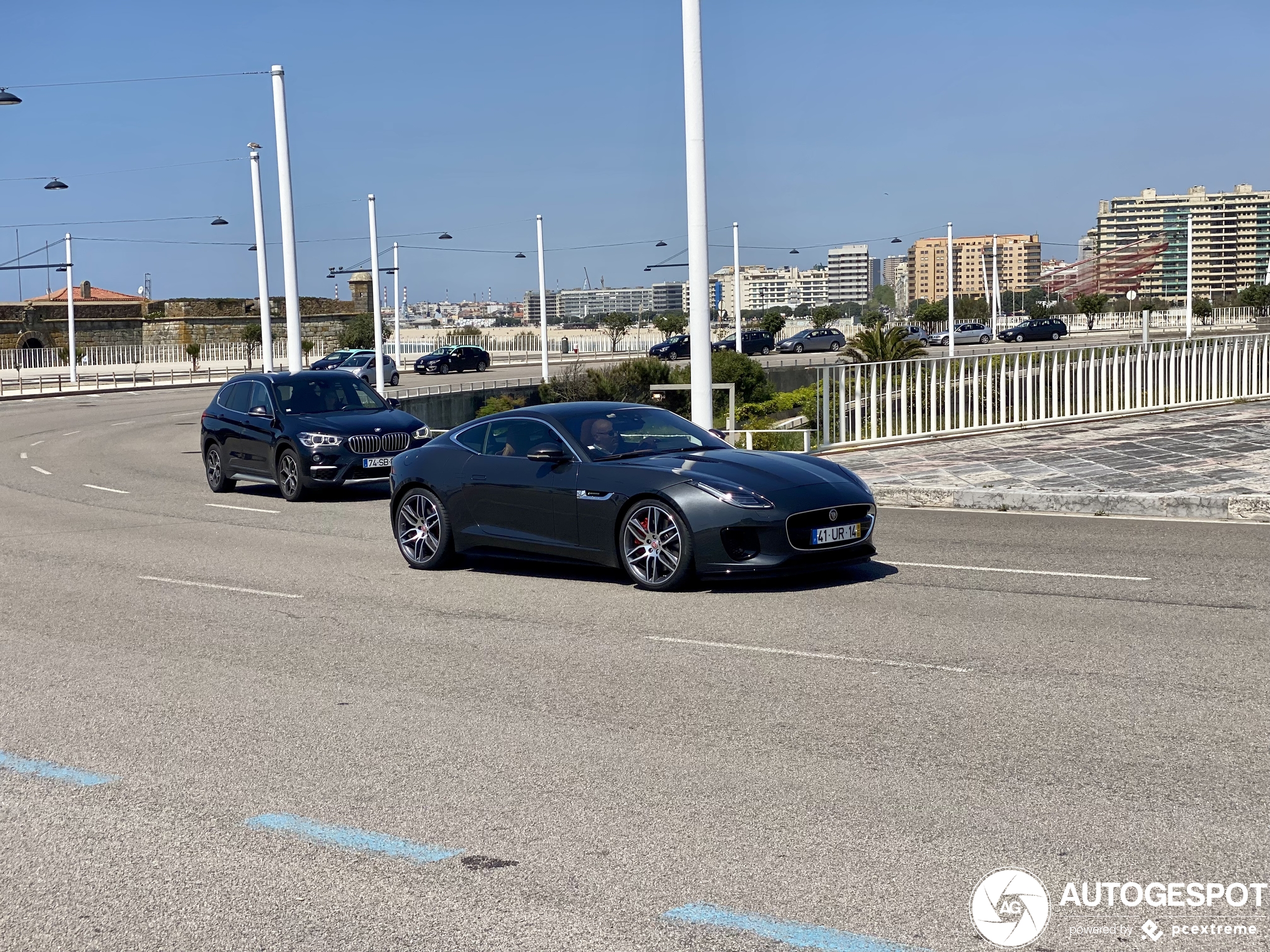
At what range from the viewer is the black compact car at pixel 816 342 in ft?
276

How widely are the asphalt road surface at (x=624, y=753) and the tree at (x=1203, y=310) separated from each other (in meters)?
93.4

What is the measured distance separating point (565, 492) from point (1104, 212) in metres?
Answer: 134

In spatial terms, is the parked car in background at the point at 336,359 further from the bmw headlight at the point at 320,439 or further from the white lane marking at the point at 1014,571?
the white lane marking at the point at 1014,571

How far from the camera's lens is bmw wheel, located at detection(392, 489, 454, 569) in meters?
11.8

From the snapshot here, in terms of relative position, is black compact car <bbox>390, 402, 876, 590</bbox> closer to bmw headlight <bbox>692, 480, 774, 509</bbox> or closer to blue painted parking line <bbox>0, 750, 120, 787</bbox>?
bmw headlight <bbox>692, 480, 774, 509</bbox>

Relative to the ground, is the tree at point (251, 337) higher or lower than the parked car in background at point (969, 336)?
higher

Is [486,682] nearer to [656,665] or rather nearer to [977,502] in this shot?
[656,665]

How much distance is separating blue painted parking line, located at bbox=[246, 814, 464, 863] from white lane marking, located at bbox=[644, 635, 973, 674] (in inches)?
137

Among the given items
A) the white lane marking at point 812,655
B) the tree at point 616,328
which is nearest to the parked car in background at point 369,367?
the tree at point 616,328

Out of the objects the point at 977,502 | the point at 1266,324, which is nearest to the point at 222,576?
the point at 977,502

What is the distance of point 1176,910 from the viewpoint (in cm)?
428

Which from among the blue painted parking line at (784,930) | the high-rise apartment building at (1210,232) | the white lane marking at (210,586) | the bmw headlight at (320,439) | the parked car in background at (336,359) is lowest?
the white lane marking at (210,586)

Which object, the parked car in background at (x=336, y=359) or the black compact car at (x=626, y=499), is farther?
the parked car in background at (x=336, y=359)

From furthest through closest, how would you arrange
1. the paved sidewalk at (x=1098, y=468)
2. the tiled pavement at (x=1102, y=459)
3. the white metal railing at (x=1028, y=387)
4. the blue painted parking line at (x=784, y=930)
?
the white metal railing at (x=1028, y=387) < the tiled pavement at (x=1102, y=459) < the paved sidewalk at (x=1098, y=468) < the blue painted parking line at (x=784, y=930)
